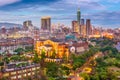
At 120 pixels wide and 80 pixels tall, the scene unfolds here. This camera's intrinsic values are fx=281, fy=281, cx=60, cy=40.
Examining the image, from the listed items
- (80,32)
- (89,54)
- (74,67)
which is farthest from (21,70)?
(80,32)

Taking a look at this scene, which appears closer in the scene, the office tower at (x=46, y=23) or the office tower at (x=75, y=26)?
the office tower at (x=75, y=26)

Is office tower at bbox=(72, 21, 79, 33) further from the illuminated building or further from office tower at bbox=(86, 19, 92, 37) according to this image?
the illuminated building

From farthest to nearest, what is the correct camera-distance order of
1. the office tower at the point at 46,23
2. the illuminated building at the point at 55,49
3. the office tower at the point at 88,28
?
the office tower at the point at 46,23 → the office tower at the point at 88,28 → the illuminated building at the point at 55,49

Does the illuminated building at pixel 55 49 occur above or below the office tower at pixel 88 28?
below

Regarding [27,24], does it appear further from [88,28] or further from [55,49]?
[55,49]

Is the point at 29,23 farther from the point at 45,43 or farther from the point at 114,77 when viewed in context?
the point at 114,77

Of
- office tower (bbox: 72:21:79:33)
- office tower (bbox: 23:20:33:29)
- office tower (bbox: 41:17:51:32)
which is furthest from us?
office tower (bbox: 23:20:33:29)

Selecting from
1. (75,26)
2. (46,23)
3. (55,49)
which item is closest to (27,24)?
(46,23)

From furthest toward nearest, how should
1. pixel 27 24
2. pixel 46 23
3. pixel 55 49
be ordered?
1. pixel 27 24
2. pixel 46 23
3. pixel 55 49

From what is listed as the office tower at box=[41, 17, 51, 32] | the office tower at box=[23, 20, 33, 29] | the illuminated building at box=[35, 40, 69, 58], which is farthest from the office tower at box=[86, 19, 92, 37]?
the illuminated building at box=[35, 40, 69, 58]

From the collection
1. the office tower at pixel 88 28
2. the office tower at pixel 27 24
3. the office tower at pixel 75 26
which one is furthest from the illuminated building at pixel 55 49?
the office tower at pixel 27 24

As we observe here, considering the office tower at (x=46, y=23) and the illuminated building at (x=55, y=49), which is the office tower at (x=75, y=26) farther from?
the illuminated building at (x=55, y=49)
